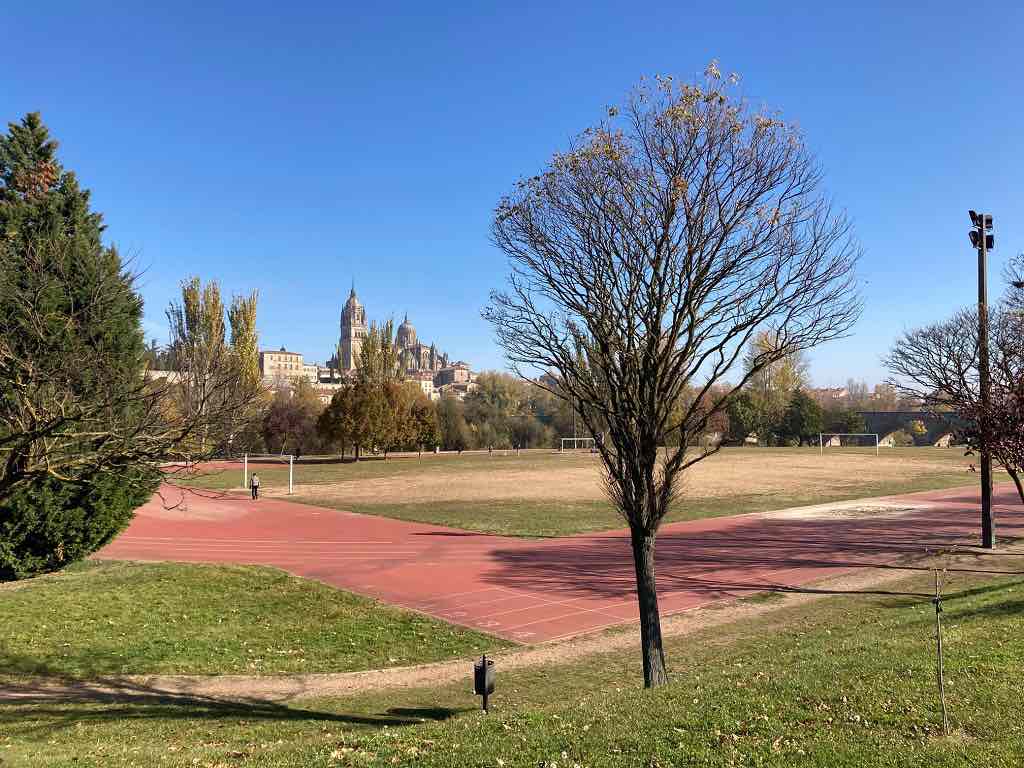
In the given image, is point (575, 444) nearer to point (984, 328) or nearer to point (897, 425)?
point (897, 425)

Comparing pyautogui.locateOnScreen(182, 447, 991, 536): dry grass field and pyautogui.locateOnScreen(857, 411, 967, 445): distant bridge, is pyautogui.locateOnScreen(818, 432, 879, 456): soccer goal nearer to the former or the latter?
pyautogui.locateOnScreen(857, 411, 967, 445): distant bridge

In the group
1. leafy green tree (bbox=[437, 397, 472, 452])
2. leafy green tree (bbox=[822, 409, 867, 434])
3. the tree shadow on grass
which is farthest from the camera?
leafy green tree (bbox=[822, 409, 867, 434])

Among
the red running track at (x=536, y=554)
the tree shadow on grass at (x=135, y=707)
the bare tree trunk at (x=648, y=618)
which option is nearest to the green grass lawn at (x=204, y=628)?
the tree shadow on grass at (x=135, y=707)

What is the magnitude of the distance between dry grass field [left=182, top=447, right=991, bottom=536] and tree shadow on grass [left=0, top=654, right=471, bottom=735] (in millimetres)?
16151

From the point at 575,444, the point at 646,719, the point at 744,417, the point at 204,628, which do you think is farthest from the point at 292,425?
the point at 646,719

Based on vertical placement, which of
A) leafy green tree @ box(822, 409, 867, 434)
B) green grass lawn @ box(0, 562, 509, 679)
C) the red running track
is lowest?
the red running track

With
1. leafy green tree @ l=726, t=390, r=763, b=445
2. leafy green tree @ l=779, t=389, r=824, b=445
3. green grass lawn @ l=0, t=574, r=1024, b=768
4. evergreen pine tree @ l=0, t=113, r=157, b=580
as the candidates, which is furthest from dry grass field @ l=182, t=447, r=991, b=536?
leafy green tree @ l=779, t=389, r=824, b=445

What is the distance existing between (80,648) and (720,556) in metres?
16.1

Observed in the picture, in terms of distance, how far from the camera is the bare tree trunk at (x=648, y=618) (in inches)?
373

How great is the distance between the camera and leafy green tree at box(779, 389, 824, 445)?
96188mm

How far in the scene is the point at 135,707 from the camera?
32.2 ft

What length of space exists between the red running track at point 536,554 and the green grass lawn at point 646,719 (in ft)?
12.1

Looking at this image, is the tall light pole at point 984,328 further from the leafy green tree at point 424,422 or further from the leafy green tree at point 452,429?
the leafy green tree at point 452,429

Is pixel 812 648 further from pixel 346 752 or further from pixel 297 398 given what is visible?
pixel 297 398
